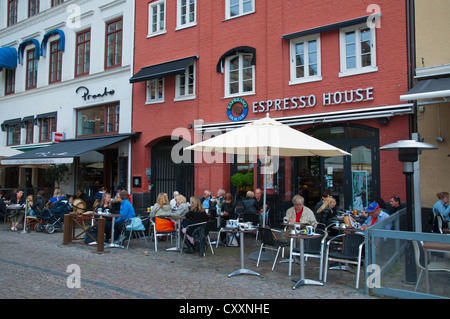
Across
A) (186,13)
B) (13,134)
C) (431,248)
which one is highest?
(186,13)

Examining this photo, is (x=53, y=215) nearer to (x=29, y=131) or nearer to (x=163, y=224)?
(x=163, y=224)

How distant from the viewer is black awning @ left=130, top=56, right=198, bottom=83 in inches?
522

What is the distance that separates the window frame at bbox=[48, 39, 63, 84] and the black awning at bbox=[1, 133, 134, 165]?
13.7ft

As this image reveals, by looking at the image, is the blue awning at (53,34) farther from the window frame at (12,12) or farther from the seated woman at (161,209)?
the seated woman at (161,209)

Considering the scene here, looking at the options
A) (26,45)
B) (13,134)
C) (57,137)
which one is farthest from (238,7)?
(13,134)

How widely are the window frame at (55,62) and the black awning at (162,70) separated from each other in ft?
21.0

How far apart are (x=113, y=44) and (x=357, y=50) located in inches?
431

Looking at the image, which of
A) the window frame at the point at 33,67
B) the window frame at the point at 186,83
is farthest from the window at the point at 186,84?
the window frame at the point at 33,67

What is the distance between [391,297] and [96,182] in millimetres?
14630

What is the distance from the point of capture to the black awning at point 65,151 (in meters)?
14.2

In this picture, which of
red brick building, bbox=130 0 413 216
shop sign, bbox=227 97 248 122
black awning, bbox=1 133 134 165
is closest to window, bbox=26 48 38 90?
black awning, bbox=1 133 134 165

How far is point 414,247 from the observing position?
4934mm

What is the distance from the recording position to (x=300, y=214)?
7.80m
